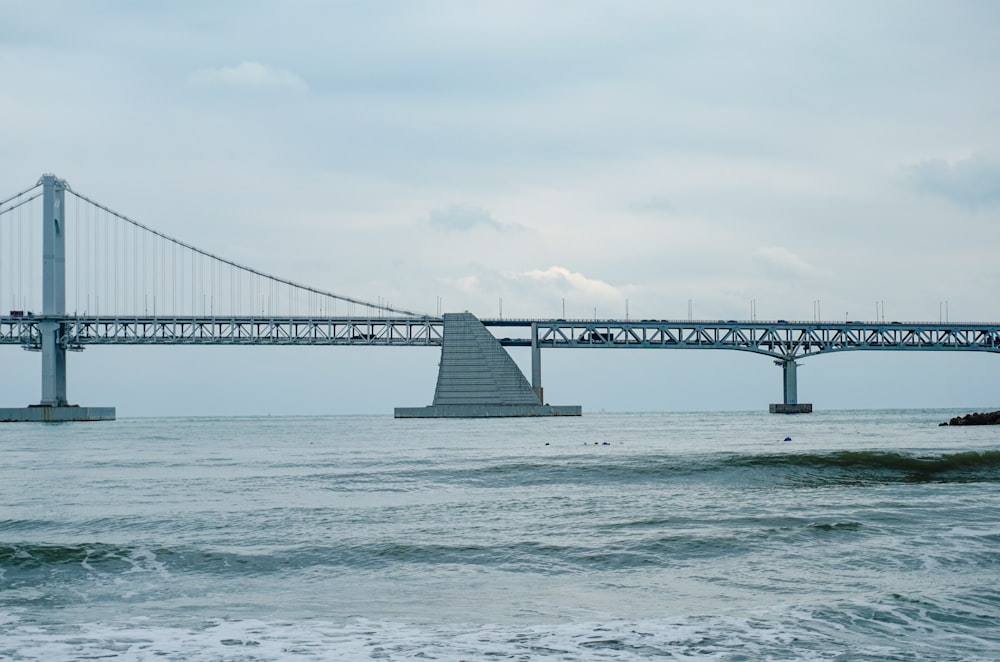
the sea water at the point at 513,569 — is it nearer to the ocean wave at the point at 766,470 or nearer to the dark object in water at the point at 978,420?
the ocean wave at the point at 766,470

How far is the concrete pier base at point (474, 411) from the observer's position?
101713mm

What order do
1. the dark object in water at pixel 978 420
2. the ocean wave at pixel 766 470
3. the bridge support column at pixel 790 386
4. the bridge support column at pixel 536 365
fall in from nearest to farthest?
the ocean wave at pixel 766 470 → the dark object in water at pixel 978 420 → the bridge support column at pixel 536 365 → the bridge support column at pixel 790 386

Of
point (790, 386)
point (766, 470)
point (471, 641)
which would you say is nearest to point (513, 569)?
point (471, 641)

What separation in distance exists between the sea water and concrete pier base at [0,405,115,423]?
8380 centimetres

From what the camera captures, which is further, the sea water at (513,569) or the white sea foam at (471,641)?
the sea water at (513,569)

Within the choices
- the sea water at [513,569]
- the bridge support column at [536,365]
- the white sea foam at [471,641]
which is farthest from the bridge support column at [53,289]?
the white sea foam at [471,641]

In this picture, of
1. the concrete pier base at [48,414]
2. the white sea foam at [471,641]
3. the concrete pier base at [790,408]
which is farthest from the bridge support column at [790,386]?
the white sea foam at [471,641]

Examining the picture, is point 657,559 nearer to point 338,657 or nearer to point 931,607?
point 931,607

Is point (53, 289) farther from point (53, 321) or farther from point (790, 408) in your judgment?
Result: point (790, 408)

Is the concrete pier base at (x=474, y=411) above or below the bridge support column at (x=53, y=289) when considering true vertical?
below

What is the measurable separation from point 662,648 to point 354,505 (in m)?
11.2

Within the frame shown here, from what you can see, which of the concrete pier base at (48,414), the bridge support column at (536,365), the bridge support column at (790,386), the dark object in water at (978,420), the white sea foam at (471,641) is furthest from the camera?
the bridge support column at (790,386)

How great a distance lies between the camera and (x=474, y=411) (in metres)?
102

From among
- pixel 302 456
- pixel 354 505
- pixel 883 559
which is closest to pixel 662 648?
pixel 883 559
